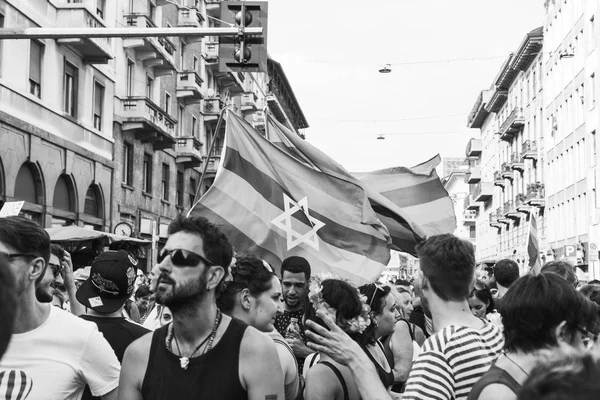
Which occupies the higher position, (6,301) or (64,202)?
(64,202)

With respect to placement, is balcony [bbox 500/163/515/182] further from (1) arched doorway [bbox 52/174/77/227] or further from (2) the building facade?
(1) arched doorway [bbox 52/174/77/227]

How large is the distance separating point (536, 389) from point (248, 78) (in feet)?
176

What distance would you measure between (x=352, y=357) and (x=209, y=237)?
0.84 meters

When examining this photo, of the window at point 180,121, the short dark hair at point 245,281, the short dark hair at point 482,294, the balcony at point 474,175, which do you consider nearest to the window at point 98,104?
the window at point 180,121

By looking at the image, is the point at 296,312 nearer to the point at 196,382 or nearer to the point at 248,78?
the point at 196,382

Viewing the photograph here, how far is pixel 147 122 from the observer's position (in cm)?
2967

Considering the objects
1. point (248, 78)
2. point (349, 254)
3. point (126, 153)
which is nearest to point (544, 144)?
point (248, 78)

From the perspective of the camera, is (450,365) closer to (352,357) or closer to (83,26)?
(352,357)

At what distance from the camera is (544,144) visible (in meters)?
55.1

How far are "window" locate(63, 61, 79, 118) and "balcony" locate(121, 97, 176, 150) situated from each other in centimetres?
507

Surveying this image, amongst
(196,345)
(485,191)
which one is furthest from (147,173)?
(485,191)

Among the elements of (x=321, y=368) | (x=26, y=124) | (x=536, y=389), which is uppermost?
(x=26, y=124)

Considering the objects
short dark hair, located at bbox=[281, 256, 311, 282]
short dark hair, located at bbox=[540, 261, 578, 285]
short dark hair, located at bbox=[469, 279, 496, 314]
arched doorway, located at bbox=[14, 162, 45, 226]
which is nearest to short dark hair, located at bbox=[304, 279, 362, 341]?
short dark hair, located at bbox=[281, 256, 311, 282]

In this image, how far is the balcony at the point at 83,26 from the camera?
22609mm
